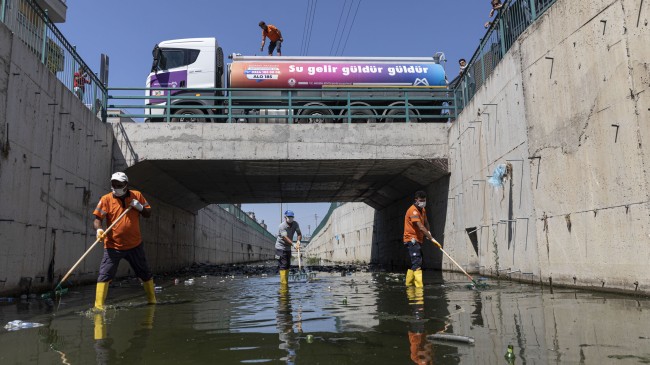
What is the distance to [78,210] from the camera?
1080cm

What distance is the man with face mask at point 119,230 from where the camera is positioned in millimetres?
6309

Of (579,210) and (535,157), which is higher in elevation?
(535,157)

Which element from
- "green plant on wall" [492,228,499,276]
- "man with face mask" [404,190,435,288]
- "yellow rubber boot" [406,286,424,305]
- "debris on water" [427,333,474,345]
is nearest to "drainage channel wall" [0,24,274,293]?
Result: "yellow rubber boot" [406,286,424,305]

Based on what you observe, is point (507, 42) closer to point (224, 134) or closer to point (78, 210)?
point (224, 134)

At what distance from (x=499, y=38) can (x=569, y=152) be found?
14.0 feet

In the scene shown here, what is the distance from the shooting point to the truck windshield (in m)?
15.7

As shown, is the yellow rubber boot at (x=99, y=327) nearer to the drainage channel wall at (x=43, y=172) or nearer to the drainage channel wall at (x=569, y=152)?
the drainage channel wall at (x=43, y=172)

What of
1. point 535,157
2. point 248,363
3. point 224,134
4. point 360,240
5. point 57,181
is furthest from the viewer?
point 360,240

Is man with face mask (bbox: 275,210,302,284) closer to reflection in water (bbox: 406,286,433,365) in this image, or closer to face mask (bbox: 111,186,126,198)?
face mask (bbox: 111,186,126,198)

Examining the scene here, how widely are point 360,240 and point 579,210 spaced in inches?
890

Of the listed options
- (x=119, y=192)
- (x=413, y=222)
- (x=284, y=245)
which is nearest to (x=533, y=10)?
(x=413, y=222)

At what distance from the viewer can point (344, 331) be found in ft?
14.0

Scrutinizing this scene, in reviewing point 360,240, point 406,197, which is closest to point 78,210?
point 406,197

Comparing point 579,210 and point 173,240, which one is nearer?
point 579,210
